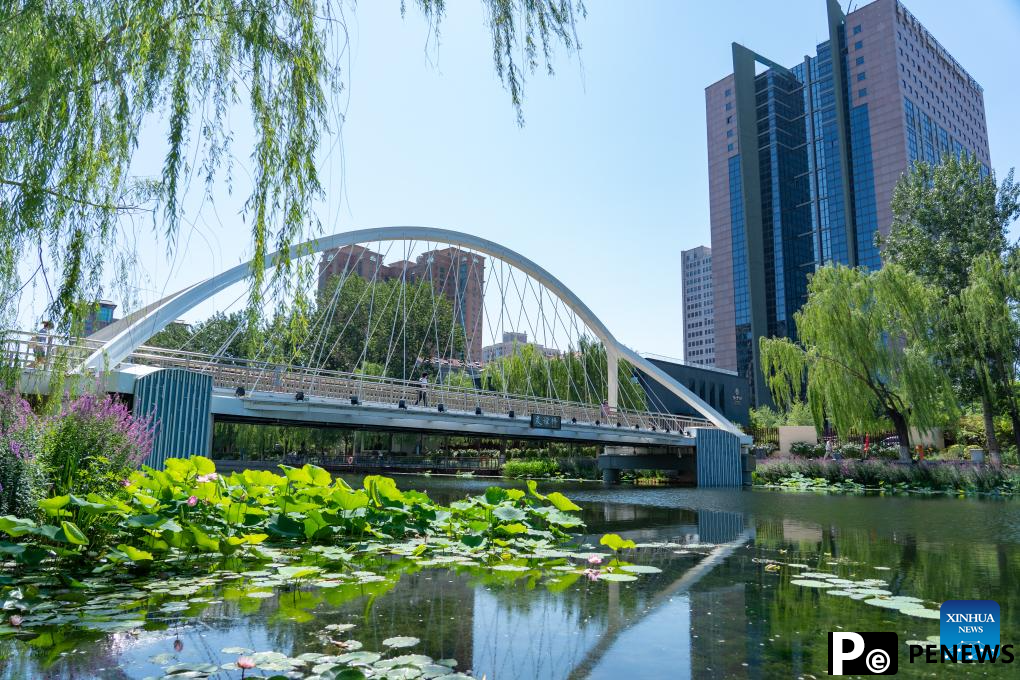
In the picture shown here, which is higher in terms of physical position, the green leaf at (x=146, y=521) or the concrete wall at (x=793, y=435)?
the concrete wall at (x=793, y=435)

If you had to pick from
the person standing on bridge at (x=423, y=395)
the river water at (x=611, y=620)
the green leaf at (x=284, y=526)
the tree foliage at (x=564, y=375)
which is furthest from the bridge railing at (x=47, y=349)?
the tree foliage at (x=564, y=375)

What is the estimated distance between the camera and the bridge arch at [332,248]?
8.81 metres

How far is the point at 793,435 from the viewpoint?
35.5m

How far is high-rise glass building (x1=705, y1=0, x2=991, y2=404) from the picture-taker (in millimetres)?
74250

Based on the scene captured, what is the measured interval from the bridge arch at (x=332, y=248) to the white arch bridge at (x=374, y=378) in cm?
5

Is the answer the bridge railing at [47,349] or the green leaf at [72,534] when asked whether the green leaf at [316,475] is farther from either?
the green leaf at [72,534]

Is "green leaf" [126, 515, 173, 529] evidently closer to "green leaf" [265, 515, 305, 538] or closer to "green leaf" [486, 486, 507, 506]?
"green leaf" [265, 515, 305, 538]

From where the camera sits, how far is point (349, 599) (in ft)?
14.3

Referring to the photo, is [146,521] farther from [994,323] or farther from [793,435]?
[793,435]

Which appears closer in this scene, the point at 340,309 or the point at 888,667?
the point at 888,667

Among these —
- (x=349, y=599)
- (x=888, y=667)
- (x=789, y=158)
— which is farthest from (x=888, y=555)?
(x=789, y=158)

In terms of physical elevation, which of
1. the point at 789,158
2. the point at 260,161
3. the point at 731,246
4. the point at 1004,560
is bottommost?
the point at 1004,560

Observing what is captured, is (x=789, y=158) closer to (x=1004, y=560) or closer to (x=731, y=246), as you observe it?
(x=731, y=246)

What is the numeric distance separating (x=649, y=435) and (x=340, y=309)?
22.5m
